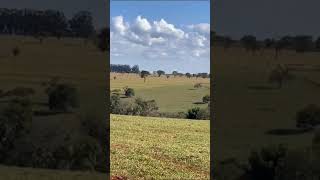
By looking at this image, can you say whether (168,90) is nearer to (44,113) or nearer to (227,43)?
(44,113)

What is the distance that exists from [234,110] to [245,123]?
11.6 inches

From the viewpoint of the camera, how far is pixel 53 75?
33.7 feet

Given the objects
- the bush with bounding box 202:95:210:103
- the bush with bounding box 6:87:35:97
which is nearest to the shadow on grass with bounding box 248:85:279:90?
the bush with bounding box 6:87:35:97

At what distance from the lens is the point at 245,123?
877 cm

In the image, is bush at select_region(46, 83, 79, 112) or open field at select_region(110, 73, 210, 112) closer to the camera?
bush at select_region(46, 83, 79, 112)

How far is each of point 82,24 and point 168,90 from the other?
27.1 meters

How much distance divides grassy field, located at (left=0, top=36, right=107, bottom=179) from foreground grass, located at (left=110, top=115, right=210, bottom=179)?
1739 millimetres

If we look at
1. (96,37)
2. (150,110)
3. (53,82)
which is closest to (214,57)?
(96,37)

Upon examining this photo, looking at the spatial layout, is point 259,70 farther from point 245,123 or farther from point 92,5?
point 92,5

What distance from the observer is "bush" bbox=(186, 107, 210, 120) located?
2400 centimetres

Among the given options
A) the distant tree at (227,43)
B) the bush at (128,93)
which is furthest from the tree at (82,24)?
the bush at (128,93)

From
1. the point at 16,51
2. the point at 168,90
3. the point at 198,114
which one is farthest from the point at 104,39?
the point at 168,90

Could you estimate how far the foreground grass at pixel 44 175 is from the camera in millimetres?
9234

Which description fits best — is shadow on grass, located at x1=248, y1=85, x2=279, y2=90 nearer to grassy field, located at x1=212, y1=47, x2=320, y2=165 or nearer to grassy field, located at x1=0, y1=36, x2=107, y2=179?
grassy field, located at x1=212, y1=47, x2=320, y2=165
